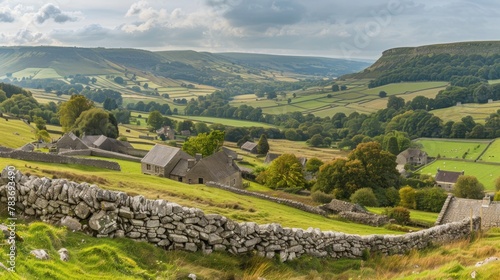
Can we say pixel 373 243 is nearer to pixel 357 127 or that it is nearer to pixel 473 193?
pixel 473 193

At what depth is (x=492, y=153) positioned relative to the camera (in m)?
102

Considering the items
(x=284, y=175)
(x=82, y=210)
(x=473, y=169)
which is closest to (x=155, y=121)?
(x=284, y=175)

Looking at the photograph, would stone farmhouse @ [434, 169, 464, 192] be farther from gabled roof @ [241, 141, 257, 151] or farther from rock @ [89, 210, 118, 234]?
rock @ [89, 210, 118, 234]

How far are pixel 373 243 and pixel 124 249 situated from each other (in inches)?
284

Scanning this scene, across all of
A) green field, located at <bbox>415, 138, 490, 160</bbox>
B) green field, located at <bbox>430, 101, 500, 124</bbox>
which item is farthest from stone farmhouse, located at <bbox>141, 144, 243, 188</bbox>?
green field, located at <bbox>430, 101, 500, 124</bbox>

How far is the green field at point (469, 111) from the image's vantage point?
145 metres

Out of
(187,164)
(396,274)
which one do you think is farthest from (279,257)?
(187,164)

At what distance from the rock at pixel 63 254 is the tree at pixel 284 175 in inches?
2130

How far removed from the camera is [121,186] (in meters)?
28.3

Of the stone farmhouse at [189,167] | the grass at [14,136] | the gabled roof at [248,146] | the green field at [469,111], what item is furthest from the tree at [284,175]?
the green field at [469,111]

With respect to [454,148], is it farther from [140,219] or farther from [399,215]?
[140,219]

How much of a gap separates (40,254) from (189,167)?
4546cm

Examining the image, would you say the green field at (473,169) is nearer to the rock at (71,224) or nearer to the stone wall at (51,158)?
the stone wall at (51,158)

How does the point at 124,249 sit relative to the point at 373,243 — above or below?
above
